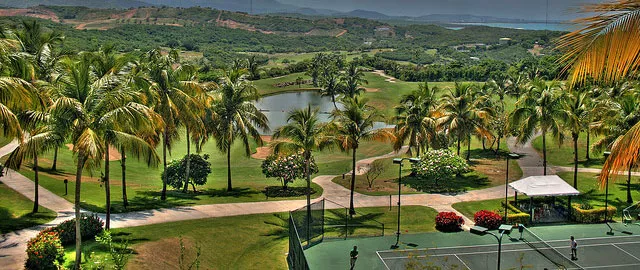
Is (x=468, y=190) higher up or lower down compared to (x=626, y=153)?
lower down

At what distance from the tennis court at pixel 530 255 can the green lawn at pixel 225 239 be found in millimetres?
4369

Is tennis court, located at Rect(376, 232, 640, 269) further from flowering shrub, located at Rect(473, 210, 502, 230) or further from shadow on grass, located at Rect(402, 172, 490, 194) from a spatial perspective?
shadow on grass, located at Rect(402, 172, 490, 194)

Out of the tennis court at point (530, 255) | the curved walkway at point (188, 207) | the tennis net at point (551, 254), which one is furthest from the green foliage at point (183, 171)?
the tennis net at point (551, 254)

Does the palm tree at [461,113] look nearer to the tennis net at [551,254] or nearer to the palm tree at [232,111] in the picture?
the palm tree at [232,111]

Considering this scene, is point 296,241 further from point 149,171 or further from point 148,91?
point 149,171

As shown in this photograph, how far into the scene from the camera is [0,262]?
21.2 meters

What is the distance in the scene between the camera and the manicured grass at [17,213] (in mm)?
25688

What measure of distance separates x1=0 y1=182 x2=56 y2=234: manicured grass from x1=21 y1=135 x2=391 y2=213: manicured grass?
7.74 feet

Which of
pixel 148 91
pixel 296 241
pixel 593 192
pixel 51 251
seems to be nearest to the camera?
pixel 51 251

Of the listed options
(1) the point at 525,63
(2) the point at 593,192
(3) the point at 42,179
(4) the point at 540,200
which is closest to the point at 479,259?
(4) the point at 540,200

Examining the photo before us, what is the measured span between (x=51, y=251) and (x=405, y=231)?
696 inches

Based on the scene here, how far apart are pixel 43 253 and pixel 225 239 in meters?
9.30

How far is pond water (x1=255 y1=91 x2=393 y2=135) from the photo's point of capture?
91312mm

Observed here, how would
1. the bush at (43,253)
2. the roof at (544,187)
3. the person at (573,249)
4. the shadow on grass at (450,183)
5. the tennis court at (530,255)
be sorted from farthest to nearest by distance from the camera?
1. the shadow on grass at (450,183)
2. the roof at (544,187)
3. the person at (573,249)
4. the tennis court at (530,255)
5. the bush at (43,253)
